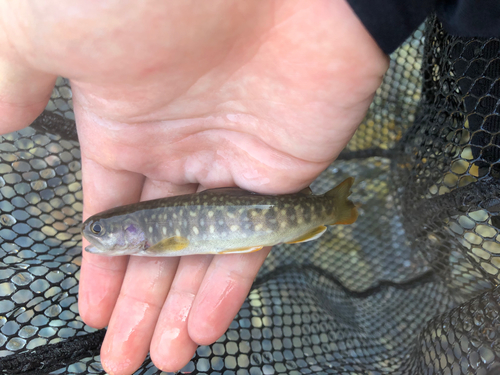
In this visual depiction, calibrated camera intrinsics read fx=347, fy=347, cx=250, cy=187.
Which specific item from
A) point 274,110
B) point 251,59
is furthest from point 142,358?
point 251,59

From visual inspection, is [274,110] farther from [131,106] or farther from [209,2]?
[131,106]

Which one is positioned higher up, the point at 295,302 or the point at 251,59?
the point at 251,59

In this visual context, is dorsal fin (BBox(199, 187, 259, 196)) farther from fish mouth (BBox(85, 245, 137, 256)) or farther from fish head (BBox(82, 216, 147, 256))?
fish mouth (BBox(85, 245, 137, 256))

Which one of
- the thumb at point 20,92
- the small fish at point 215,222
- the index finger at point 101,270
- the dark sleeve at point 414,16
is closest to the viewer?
the dark sleeve at point 414,16

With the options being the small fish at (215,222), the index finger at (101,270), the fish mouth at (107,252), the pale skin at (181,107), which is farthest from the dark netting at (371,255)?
the small fish at (215,222)

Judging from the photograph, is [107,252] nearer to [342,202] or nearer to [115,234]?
[115,234]

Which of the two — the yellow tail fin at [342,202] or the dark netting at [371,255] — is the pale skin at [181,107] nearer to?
the yellow tail fin at [342,202]
